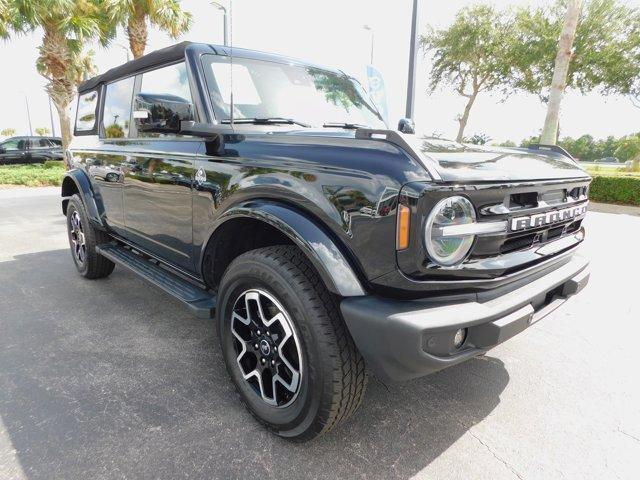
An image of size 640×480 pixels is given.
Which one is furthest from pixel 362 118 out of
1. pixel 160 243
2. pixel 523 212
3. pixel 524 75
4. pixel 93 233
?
pixel 524 75

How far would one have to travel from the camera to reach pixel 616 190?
39.1ft

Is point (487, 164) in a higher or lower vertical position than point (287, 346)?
higher

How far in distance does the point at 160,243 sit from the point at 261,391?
4.46ft

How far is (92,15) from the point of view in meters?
15.1

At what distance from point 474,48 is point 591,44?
523cm

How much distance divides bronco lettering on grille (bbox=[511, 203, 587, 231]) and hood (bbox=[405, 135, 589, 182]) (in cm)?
17

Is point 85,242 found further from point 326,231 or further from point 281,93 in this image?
point 326,231

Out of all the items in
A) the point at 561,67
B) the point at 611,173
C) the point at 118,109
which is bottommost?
the point at 611,173

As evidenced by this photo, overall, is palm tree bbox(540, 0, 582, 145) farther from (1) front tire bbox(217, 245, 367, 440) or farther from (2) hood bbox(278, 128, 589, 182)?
(1) front tire bbox(217, 245, 367, 440)

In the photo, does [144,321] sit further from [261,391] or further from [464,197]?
[464,197]

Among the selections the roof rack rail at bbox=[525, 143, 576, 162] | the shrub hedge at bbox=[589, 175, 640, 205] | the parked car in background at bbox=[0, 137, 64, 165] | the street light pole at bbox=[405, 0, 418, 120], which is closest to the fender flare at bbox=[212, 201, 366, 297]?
the roof rack rail at bbox=[525, 143, 576, 162]

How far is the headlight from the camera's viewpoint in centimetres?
160

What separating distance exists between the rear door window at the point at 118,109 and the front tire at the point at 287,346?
2059mm

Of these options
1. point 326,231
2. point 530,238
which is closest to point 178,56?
point 326,231
